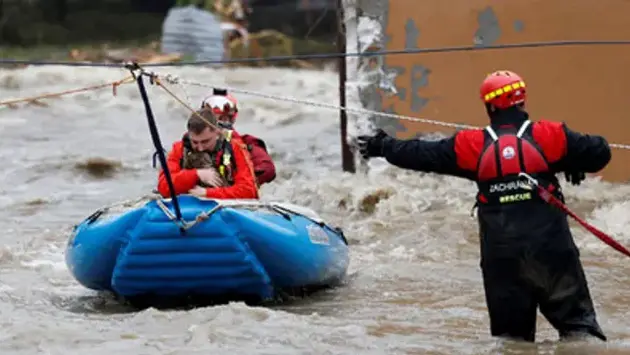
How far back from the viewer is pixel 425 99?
43.6ft

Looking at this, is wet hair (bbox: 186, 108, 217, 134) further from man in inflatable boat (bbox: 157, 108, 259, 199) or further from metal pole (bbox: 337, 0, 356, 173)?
metal pole (bbox: 337, 0, 356, 173)

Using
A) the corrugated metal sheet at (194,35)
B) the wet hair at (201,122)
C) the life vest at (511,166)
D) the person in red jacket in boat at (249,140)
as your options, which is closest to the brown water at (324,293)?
the life vest at (511,166)

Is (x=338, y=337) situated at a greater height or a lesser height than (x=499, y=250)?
lesser

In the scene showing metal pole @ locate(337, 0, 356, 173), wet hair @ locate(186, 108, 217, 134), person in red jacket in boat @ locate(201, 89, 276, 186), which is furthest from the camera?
metal pole @ locate(337, 0, 356, 173)

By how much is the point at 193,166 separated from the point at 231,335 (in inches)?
65.0

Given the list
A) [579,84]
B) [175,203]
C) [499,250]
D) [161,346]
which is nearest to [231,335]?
[161,346]

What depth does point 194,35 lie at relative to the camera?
38.5 metres

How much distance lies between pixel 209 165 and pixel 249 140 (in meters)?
0.56

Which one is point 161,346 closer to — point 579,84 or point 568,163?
point 568,163

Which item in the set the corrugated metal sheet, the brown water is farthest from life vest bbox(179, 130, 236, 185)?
the corrugated metal sheet

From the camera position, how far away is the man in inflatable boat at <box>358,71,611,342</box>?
602 cm

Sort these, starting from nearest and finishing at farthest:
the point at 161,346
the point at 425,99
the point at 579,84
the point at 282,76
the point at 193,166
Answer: the point at 161,346 → the point at 193,166 → the point at 579,84 → the point at 425,99 → the point at 282,76

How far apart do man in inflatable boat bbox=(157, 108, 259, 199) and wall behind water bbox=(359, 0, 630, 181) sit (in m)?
4.82

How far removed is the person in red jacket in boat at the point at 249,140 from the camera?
336 inches
